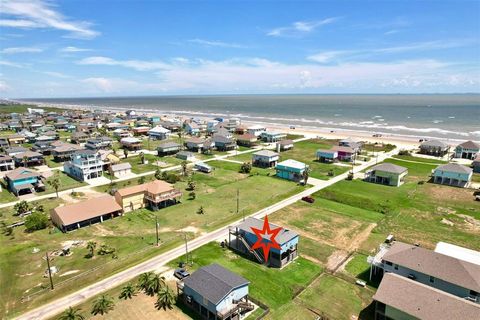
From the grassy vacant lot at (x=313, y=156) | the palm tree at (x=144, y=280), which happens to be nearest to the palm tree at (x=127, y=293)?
the palm tree at (x=144, y=280)

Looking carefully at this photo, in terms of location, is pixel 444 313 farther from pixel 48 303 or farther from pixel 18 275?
pixel 18 275

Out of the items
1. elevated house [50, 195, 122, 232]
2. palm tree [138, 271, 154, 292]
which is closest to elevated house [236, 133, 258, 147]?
elevated house [50, 195, 122, 232]

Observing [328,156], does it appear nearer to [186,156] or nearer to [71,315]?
[186,156]

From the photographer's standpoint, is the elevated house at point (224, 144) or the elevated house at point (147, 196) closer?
the elevated house at point (147, 196)

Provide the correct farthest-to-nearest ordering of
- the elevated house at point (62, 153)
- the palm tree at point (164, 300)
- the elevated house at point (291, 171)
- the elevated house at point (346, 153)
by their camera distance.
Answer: the elevated house at point (62, 153) < the elevated house at point (346, 153) < the elevated house at point (291, 171) < the palm tree at point (164, 300)

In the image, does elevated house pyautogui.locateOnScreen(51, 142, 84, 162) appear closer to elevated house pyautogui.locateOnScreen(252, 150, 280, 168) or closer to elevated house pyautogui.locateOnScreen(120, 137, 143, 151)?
Answer: elevated house pyautogui.locateOnScreen(120, 137, 143, 151)

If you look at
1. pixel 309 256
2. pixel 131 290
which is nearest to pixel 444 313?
pixel 309 256

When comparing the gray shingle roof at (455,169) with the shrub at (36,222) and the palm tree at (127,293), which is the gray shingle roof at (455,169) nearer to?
the palm tree at (127,293)
